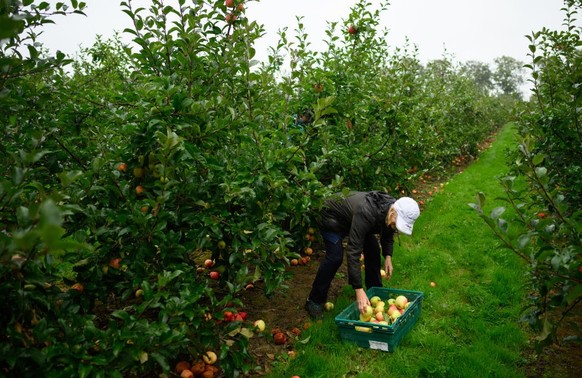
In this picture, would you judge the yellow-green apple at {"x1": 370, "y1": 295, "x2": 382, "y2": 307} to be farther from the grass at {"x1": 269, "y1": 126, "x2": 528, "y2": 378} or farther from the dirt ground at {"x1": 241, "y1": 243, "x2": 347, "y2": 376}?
the dirt ground at {"x1": 241, "y1": 243, "x2": 347, "y2": 376}

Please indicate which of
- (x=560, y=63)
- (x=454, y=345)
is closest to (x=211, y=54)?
(x=454, y=345)

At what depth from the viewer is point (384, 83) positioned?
5.73m

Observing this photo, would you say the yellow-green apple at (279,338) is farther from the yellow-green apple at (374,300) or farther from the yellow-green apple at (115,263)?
the yellow-green apple at (115,263)

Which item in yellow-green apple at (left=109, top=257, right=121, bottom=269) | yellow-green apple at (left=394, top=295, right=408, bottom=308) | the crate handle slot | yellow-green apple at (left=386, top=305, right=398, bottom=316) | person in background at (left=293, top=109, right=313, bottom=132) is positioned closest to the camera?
yellow-green apple at (left=109, top=257, right=121, bottom=269)

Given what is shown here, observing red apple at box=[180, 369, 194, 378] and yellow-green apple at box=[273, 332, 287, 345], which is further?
yellow-green apple at box=[273, 332, 287, 345]

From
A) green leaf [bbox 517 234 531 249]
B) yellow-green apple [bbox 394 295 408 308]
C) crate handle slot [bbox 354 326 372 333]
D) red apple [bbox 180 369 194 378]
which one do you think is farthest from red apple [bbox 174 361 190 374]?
green leaf [bbox 517 234 531 249]

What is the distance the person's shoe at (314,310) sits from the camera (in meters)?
4.04

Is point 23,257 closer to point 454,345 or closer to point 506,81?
point 454,345

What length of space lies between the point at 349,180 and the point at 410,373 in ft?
9.04

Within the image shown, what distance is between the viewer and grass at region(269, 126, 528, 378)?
10.8 feet

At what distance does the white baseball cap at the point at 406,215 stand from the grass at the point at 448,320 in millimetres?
941

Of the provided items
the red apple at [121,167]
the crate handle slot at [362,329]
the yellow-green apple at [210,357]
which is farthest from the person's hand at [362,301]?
the red apple at [121,167]

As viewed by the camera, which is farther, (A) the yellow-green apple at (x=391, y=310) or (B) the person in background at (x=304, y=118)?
(B) the person in background at (x=304, y=118)

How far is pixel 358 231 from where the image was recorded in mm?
3654
